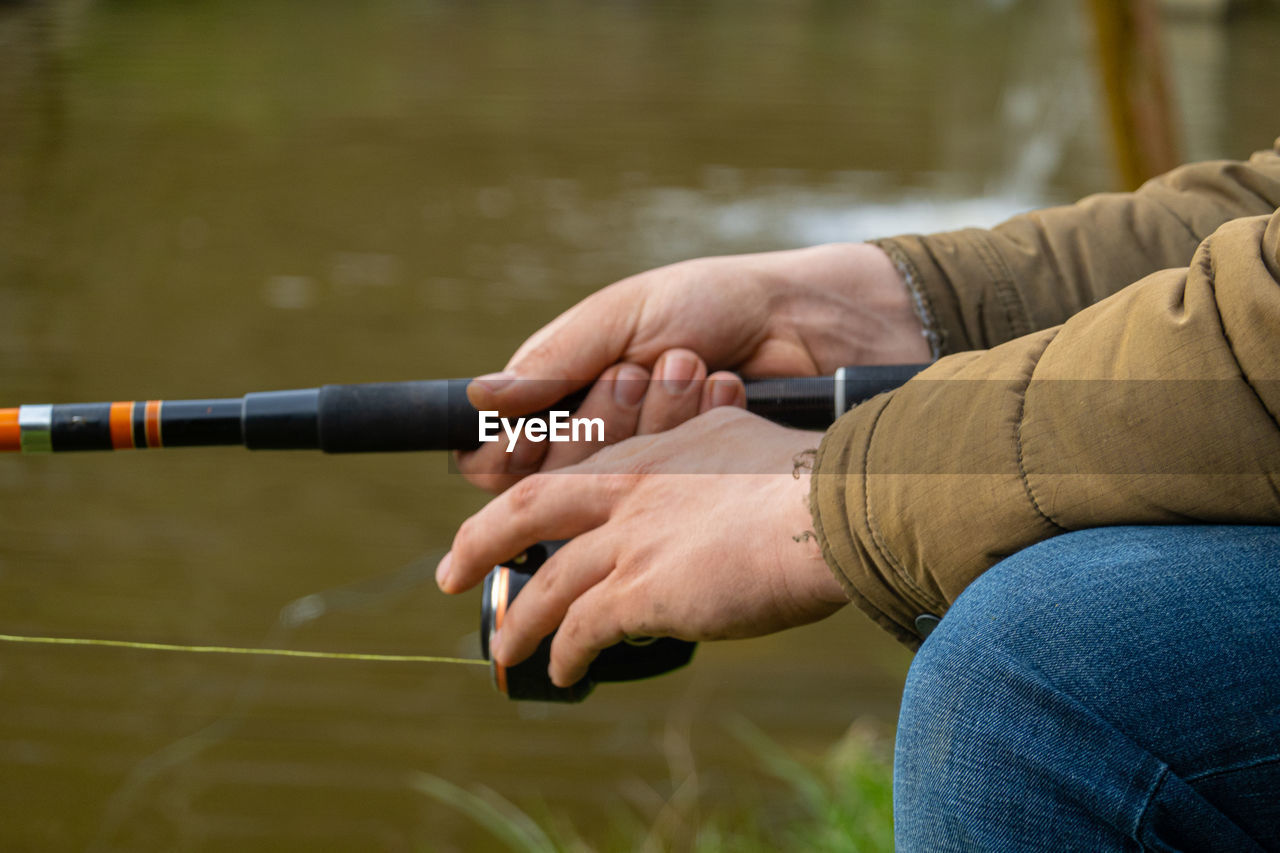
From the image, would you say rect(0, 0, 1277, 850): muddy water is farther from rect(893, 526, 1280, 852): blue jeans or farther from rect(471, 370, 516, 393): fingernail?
rect(893, 526, 1280, 852): blue jeans

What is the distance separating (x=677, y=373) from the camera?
1.05m

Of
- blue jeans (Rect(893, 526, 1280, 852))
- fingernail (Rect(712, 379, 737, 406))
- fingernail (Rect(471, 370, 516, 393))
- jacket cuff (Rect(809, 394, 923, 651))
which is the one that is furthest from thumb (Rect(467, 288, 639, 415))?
blue jeans (Rect(893, 526, 1280, 852))

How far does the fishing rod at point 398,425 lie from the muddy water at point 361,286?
0.86m

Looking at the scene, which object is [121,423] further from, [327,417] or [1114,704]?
[1114,704]

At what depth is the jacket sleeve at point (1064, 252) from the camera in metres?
1.00

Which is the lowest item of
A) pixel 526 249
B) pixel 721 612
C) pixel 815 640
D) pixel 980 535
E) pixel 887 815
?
pixel 815 640

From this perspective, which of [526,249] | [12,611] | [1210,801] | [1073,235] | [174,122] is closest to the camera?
[1210,801]

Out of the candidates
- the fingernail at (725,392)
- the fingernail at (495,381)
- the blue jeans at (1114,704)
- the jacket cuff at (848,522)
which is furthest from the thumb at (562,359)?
the blue jeans at (1114,704)

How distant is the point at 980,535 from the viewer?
633 mm

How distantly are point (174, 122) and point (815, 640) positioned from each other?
9.31 ft

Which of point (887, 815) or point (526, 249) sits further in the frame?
point (526, 249)

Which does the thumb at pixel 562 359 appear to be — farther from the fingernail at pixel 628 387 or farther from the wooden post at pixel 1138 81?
the wooden post at pixel 1138 81

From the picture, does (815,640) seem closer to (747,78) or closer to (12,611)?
(12,611)

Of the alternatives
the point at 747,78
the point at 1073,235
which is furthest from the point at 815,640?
the point at 747,78
